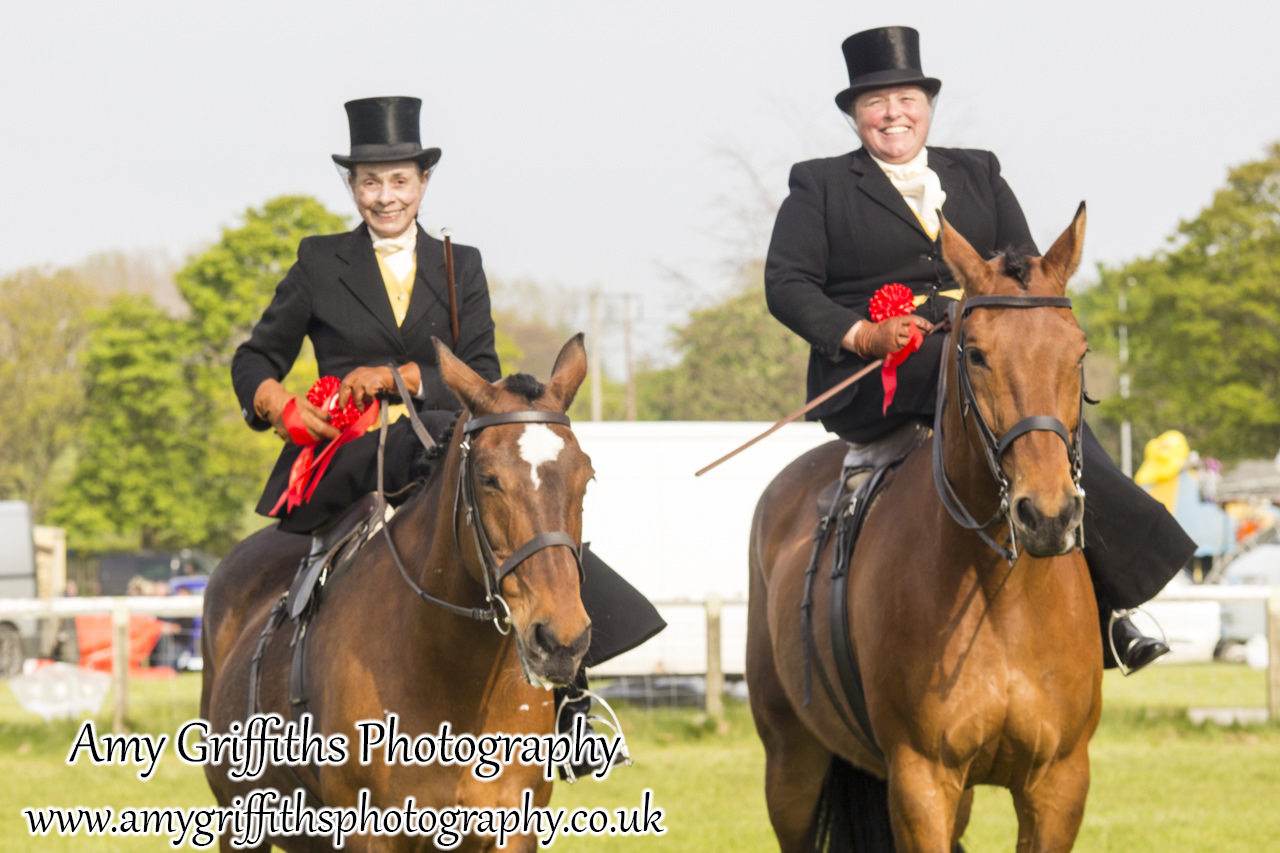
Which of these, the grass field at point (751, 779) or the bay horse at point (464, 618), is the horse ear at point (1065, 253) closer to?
the bay horse at point (464, 618)

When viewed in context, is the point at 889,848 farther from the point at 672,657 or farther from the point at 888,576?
the point at 672,657

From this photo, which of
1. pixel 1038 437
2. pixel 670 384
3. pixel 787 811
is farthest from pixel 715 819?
pixel 670 384

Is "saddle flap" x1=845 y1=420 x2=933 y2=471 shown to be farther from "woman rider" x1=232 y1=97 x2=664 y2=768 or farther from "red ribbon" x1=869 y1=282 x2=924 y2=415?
"woman rider" x1=232 y1=97 x2=664 y2=768

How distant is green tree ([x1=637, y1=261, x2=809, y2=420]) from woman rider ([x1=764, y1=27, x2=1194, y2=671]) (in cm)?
2611

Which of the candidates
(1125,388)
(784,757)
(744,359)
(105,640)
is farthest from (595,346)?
(784,757)

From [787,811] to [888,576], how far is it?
1.89 meters

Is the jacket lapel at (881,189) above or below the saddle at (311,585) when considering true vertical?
above

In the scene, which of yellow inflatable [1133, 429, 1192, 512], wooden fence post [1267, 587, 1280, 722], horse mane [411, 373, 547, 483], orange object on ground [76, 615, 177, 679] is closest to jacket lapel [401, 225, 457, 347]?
horse mane [411, 373, 547, 483]

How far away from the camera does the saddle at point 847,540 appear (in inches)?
211

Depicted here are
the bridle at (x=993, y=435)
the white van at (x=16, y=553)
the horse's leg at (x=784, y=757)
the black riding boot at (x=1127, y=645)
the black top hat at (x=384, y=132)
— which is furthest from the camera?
the white van at (x=16, y=553)

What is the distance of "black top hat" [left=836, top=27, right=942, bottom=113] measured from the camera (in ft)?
19.2

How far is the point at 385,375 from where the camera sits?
17.9 ft

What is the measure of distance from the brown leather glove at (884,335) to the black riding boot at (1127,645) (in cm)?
126

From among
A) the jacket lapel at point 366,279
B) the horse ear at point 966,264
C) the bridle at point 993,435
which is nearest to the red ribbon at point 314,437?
the jacket lapel at point 366,279
